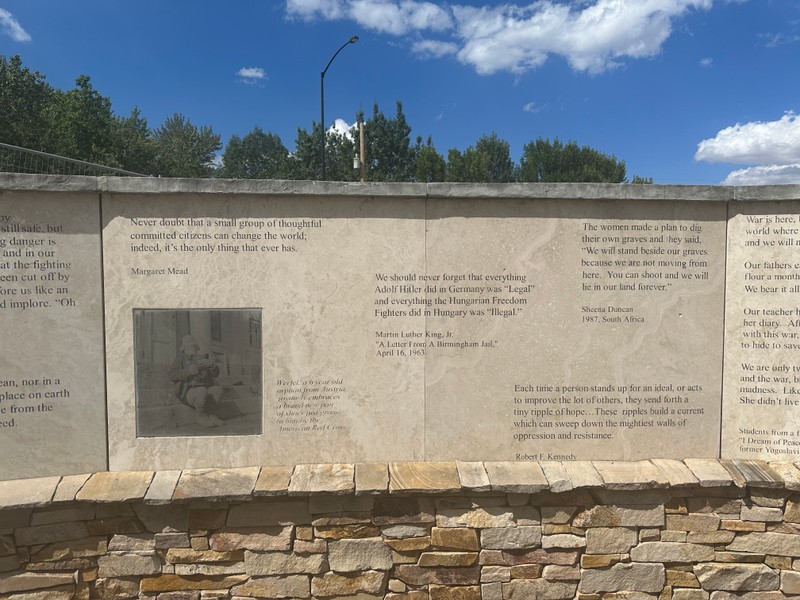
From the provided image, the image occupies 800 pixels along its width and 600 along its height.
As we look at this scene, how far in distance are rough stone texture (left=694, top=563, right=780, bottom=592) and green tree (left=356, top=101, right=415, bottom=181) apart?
105 ft

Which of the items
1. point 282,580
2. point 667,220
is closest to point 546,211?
point 667,220

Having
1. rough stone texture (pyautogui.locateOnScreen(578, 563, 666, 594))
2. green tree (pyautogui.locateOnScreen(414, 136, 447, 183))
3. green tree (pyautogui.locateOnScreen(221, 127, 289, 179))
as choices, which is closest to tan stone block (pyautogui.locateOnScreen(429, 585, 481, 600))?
rough stone texture (pyautogui.locateOnScreen(578, 563, 666, 594))

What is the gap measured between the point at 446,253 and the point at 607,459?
1.83 metres

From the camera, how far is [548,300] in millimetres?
3523

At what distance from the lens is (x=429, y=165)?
34.1 meters

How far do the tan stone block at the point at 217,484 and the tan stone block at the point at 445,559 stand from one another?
3.94 feet

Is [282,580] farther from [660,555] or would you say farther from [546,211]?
[546,211]

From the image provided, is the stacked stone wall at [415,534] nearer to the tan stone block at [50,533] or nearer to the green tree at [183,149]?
the tan stone block at [50,533]

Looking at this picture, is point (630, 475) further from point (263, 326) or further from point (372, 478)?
point (263, 326)

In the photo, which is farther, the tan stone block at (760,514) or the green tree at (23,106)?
the green tree at (23,106)

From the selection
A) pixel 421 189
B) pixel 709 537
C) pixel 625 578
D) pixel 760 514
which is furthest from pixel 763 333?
pixel 421 189

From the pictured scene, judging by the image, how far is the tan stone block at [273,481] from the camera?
10.4 ft

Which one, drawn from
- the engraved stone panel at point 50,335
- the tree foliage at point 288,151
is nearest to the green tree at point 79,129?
the tree foliage at point 288,151

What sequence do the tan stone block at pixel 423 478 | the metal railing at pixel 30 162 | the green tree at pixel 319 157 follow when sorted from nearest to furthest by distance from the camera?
1. the tan stone block at pixel 423 478
2. the metal railing at pixel 30 162
3. the green tree at pixel 319 157
